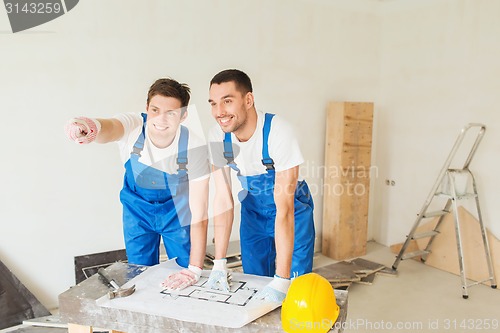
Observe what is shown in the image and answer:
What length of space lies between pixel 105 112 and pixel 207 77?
88 cm

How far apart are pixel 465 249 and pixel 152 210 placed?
3.15 meters

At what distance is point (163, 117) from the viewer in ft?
6.15

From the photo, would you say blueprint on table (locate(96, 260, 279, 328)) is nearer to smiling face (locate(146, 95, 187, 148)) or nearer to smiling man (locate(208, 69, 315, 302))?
smiling man (locate(208, 69, 315, 302))

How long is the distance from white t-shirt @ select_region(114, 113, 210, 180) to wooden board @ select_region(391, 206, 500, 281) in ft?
9.83

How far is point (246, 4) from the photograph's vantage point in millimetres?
3619

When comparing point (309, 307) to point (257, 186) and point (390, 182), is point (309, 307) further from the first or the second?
point (390, 182)

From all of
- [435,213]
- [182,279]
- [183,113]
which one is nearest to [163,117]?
[183,113]

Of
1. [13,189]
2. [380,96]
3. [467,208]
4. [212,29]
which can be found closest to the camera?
[13,189]

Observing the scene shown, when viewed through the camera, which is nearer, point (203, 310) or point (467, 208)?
point (203, 310)

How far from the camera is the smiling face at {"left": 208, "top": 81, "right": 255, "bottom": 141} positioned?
1.73m

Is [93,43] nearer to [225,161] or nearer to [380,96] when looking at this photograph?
[225,161]

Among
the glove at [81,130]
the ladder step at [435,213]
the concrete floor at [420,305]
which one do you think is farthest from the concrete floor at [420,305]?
the glove at [81,130]

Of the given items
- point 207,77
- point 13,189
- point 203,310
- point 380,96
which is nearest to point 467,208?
point 380,96

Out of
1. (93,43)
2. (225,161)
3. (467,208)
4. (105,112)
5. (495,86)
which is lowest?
(467,208)
